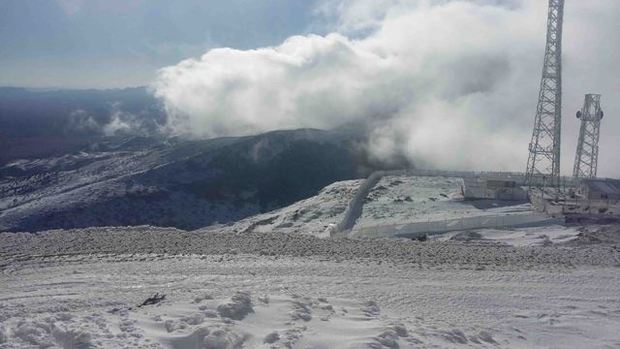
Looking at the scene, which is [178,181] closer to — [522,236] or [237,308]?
[522,236]

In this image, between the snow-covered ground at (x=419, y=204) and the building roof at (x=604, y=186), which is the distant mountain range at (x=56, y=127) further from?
the building roof at (x=604, y=186)

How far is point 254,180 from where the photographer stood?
5844 centimetres

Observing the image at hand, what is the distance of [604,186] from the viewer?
Answer: 33469mm

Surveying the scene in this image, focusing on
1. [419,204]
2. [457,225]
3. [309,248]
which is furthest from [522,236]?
[419,204]

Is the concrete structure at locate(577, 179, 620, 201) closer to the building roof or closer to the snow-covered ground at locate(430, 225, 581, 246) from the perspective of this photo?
the building roof

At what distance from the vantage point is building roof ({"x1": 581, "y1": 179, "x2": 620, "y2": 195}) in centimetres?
3262

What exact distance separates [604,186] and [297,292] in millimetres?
26451

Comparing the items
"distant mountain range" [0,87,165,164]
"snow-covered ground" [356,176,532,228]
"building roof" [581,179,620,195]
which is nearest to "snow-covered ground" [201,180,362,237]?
"snow-covered ground" [356,176,532,228]

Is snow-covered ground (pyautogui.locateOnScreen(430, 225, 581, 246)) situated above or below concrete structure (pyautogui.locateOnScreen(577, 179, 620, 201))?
below

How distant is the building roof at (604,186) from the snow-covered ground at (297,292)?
14.1 m

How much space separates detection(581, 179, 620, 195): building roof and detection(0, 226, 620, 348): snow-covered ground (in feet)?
46.4

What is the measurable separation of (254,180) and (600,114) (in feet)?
106

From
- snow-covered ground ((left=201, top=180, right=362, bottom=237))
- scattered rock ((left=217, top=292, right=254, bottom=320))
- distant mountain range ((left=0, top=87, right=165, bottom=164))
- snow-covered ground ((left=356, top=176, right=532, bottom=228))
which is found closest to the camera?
scattered rock ((left=217, top=292, right=254, bottom=320))

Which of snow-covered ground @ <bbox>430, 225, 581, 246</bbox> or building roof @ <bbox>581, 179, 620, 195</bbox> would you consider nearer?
snow-covered ground @ <bbox>430, 225, 581, 246</bbox>
